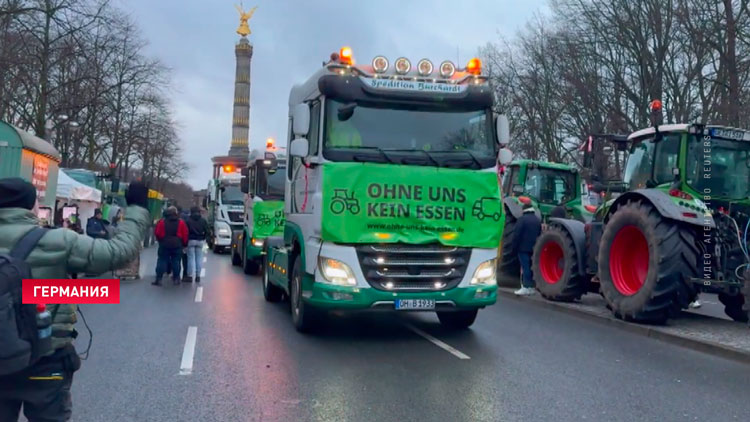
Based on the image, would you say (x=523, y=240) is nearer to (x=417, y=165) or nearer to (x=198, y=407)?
(x=417, y=165)

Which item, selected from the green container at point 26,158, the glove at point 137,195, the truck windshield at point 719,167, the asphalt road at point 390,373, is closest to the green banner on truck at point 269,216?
the green container at point 26,158

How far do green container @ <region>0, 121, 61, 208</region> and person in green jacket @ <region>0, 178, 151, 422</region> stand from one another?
368 inches

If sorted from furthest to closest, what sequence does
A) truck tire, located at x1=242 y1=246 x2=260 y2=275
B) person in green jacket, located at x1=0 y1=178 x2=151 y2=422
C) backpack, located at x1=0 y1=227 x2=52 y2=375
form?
truck tire, located at x1=242 y1=246 x2=260 y2=275, person in green jacket, located at x1=0 y1=178 x2=151 y2=422, backpack, located at x1=0 y1=227 x2=52 y2=375

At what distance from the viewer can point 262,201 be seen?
15602 mm

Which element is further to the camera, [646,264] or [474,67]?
[646,264]

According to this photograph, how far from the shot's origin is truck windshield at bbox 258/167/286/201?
52.3 feet

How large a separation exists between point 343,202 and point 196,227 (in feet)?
28.6

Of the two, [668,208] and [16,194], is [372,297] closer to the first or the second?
[668,208]

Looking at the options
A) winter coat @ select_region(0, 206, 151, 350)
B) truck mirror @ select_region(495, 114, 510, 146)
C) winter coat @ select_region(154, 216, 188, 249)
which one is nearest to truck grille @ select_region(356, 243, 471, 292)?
truck mirror @ select_region(495, 114, 510, 146)

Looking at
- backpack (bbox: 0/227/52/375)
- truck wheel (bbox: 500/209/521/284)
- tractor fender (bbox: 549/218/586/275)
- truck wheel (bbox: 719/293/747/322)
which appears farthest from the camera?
truck wheel (bbox: 500/209/521/284)

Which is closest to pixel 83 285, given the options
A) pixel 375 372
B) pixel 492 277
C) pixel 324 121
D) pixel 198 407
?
pixel 198 407

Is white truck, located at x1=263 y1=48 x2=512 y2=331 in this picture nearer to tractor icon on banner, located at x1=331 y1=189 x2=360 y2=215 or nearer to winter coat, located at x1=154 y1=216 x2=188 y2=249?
tractor icon on banner, located at x1=331 y1=189 x2=360 y2=215

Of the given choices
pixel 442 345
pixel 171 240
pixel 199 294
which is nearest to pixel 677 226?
pixel 442 345
